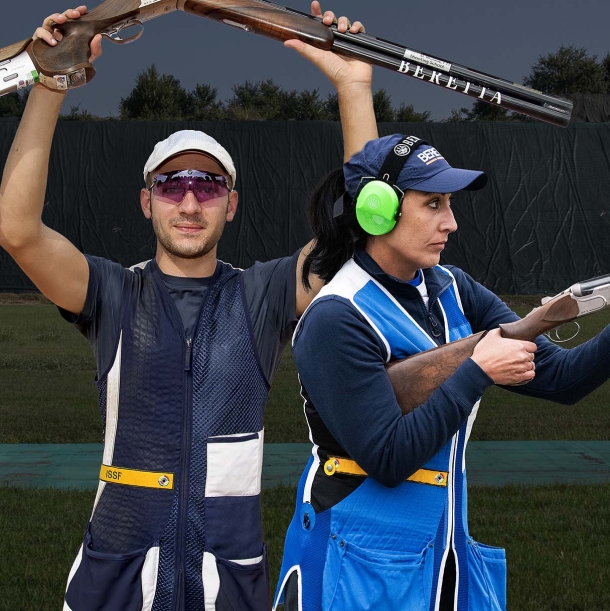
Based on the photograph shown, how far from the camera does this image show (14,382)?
11.9m

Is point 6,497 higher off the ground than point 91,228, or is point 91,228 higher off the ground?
point 91,228

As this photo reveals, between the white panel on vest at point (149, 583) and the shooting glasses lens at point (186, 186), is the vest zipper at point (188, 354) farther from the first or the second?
the white panel on vest at point (149, 583)

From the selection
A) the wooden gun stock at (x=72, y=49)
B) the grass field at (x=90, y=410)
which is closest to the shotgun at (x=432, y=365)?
the wooden gun stock at (x=72, y=49)

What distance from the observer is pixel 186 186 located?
9.93 ft

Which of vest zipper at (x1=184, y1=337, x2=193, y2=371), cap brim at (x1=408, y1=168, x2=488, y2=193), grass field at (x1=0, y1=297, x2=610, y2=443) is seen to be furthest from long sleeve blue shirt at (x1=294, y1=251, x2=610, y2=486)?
grass field at (x1=0, y1=297, x2=610, y2=443)

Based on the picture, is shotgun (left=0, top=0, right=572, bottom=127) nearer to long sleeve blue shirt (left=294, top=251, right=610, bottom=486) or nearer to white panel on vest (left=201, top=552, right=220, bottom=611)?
long sleeve blue shirt (left=294, top=251, right=610, bottom=486)

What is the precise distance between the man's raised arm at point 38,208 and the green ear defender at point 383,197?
0.91 m

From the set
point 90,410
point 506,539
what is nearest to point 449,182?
point 506,539

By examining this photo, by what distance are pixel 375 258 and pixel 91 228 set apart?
2430cm

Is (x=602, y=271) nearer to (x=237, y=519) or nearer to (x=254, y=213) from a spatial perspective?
(x=254, y=213)

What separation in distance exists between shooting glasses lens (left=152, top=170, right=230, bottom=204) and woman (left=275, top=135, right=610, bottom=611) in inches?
21.4

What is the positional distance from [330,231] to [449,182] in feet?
1.26

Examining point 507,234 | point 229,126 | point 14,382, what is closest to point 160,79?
point 229,126

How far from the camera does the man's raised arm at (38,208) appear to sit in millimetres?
2791
